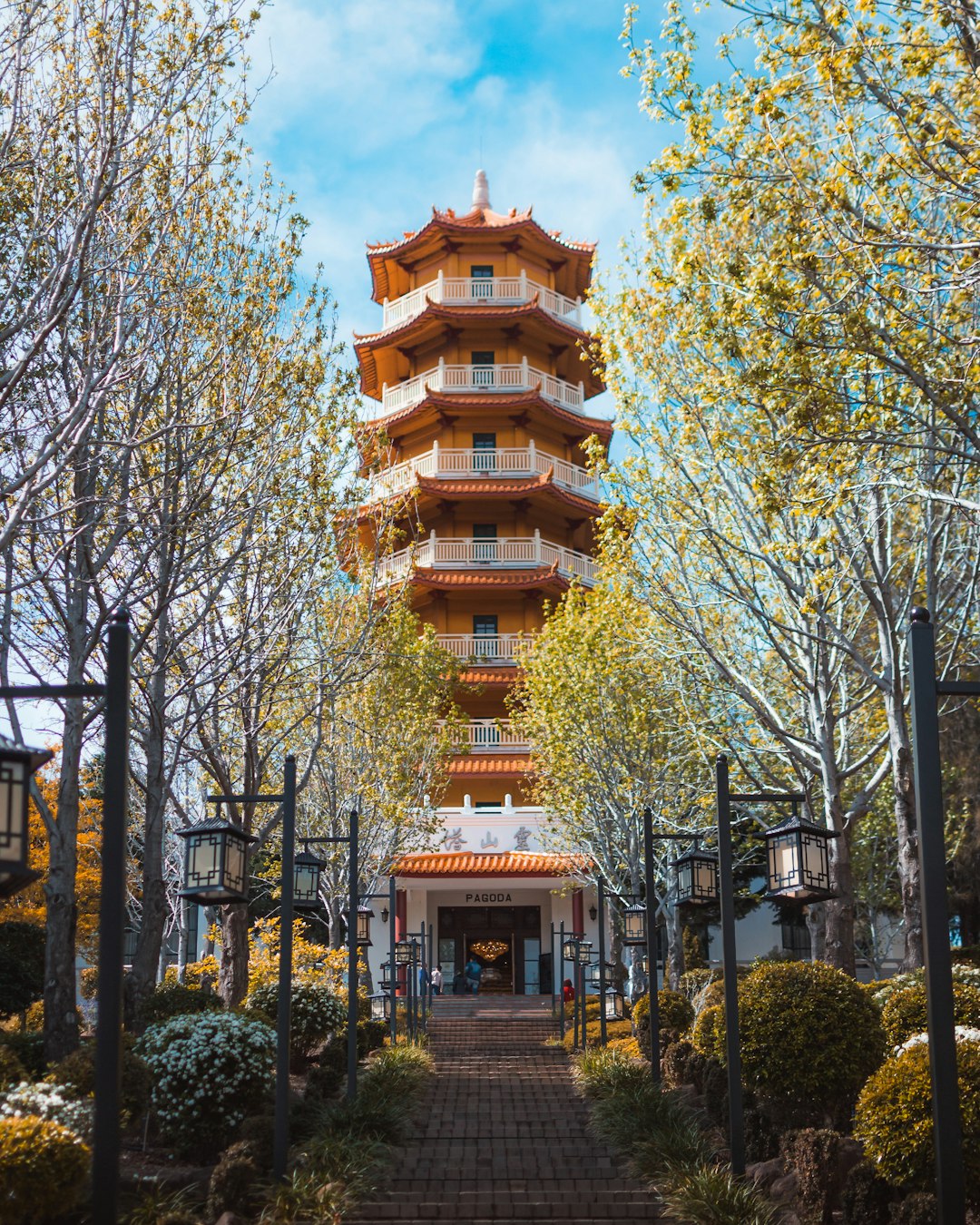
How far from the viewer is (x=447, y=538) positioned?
46.0 m

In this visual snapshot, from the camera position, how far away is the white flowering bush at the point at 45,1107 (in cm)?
1061

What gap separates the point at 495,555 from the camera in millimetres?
45094

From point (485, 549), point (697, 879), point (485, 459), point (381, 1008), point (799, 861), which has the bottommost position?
point (381, 1008)

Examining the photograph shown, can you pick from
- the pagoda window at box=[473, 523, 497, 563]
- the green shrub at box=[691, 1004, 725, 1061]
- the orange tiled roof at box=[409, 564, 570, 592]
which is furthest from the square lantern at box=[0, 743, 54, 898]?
the pagoda window at box=[473, 523, 497, 563]

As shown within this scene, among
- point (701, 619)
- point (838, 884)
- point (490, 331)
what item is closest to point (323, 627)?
point (701, 619)

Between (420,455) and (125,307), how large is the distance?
3484 cm

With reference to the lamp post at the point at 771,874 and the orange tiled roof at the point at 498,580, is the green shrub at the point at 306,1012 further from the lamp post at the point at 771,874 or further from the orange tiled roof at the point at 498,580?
the orange tiled roof at the point at 498,580

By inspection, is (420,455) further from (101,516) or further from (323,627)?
(101,516)

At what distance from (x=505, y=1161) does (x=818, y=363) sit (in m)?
8.57

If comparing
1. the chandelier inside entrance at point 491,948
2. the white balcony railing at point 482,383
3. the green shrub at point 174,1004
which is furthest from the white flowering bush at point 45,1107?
the white balcony railing at point 482,383

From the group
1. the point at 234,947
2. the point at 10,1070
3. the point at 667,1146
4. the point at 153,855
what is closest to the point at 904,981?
the point at 667,1146

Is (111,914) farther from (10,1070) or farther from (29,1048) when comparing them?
(29,1048)

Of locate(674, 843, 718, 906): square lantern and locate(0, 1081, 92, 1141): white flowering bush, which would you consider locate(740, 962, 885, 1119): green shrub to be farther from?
locate(0, 1081, 92, 1141): white flowering bush

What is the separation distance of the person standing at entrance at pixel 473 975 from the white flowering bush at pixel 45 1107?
3281 cm
